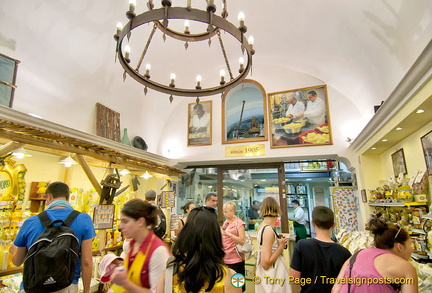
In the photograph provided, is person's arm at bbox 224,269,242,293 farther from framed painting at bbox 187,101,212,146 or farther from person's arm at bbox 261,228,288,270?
framed painting at bbox 187,101,212,146

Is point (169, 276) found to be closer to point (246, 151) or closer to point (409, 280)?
point (409, 280)

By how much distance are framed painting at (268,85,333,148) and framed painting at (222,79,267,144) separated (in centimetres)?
31

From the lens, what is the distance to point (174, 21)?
4.77 m

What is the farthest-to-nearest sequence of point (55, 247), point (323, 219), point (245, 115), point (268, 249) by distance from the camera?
point (245, 115) < point (268, 249) < point (323, 219) < point (55, 247)

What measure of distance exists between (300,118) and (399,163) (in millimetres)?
2398

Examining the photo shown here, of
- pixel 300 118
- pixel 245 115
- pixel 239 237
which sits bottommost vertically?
pixel 239 237

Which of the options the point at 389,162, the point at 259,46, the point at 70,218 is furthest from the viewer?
the point at 259,46

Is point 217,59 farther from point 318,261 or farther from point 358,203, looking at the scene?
point 318,261

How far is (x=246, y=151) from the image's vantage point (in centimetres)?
600

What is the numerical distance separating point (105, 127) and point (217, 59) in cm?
335

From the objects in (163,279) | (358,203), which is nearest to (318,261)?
(163,279)

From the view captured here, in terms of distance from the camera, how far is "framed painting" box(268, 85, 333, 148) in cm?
555

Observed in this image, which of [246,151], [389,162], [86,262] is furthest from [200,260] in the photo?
[246,151]

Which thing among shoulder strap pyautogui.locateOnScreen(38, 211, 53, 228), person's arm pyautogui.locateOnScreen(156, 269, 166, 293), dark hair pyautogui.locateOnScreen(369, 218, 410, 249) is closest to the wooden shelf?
shoulder strap pyautogui.locateOnScreen(38, 211, 53, 228)
